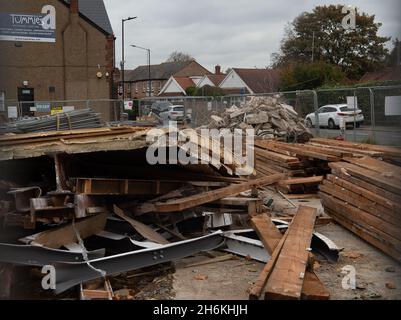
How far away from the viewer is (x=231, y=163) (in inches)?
247

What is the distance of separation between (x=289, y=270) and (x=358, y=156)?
4.95m

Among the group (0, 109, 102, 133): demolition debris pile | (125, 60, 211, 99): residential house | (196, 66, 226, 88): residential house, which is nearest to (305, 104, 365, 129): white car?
(0, 109, 102, 133): demolition debris pile

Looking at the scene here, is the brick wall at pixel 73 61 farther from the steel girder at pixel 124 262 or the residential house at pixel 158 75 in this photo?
the residential house at pixel 158 75

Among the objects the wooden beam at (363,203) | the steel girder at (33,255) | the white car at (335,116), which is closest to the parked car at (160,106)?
the white car at (335,116)

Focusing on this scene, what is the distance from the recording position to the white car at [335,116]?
1434 cm

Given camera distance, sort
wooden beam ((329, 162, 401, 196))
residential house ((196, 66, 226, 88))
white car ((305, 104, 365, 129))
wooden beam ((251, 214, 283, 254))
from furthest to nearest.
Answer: residential house ((196, 66, 226, 88)) < white car ((305, 104, 365, 129)) < wooden beam ((329, 162, 401, 196)) < wooden beam ((251, 214, 283, 254))

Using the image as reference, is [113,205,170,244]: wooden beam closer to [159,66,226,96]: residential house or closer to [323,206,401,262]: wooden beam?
[323,206,401,262]: wooden beam

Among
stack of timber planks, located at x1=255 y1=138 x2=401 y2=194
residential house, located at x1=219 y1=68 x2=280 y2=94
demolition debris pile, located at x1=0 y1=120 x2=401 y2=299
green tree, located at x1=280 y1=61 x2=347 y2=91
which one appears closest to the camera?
demolition debris pile, located at x1=0 y1=120 x2=401 y2=299

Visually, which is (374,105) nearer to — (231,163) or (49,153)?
(231,163)

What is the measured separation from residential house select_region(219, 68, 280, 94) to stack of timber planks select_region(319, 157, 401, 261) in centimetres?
3573

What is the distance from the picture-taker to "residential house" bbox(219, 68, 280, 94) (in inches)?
1772

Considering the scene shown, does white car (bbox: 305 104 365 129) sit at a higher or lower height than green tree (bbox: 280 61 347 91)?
lower
